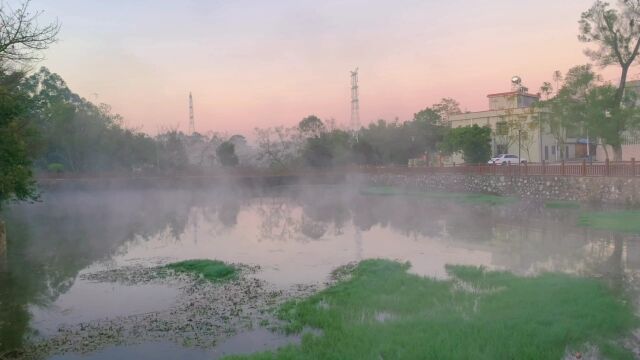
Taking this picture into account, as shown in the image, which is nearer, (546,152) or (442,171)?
(442,171)

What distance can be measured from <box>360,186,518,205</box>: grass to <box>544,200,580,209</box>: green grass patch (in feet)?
8.81

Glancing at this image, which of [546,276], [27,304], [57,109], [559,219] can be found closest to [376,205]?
[559,219]

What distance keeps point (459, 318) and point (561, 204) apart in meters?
21.0

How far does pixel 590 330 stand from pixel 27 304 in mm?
10999

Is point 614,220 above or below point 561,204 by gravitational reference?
below

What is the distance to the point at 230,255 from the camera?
55.0 feet

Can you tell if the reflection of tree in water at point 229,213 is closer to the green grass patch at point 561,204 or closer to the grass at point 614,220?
the grass at point 614,220

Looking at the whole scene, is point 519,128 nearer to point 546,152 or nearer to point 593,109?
point 546,152

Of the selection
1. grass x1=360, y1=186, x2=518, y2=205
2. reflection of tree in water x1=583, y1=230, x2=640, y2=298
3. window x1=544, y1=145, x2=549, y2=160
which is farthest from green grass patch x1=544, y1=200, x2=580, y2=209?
window x1=544, y1=145, x2=549, y2=160

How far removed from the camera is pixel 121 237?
71.3 ft

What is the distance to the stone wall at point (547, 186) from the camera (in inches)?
950

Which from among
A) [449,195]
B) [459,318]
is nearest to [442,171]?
[449,195]

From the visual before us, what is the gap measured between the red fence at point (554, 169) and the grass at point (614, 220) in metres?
2.99

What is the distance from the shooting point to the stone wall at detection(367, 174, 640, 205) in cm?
2412
